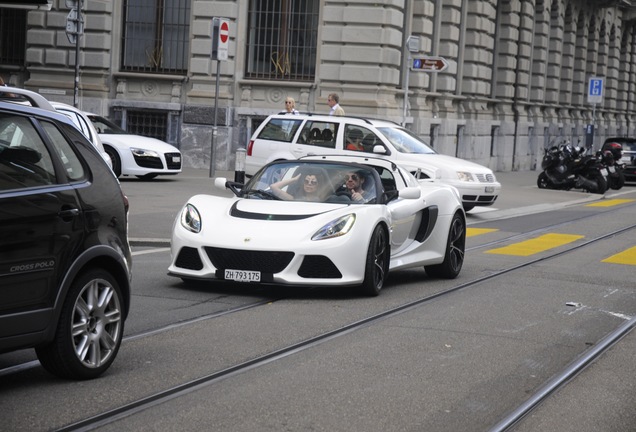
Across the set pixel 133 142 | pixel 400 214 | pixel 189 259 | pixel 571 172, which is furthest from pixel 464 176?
pixel 571 172

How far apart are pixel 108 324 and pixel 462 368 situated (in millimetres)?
2212

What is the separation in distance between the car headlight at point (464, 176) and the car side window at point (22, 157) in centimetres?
1504

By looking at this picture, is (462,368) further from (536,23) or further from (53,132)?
(536,23)

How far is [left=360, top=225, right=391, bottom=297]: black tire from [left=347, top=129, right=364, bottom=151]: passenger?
10663mm

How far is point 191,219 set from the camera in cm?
1097

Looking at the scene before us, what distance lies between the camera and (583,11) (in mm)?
55094

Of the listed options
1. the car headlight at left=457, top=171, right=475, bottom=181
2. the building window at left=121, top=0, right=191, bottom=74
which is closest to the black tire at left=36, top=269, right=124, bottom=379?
the car headlight at left=457, top=171, right=475, bottom=181

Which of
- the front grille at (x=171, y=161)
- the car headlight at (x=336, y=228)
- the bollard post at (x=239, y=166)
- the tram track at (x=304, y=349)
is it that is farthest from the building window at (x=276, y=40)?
the car headlight at (x=336, y=228)

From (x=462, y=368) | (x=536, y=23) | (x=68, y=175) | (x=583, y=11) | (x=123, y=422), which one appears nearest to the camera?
(x=123, y=422)

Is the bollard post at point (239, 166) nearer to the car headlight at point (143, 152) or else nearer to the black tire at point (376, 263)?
the car headlight at point (143, 152)

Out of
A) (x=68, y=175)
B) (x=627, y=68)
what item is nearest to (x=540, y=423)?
(x=68, y=175)

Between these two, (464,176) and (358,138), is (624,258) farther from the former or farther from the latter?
(358,138)

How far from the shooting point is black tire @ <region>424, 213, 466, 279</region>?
12.7 meters

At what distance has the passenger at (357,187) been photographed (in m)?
11.6
